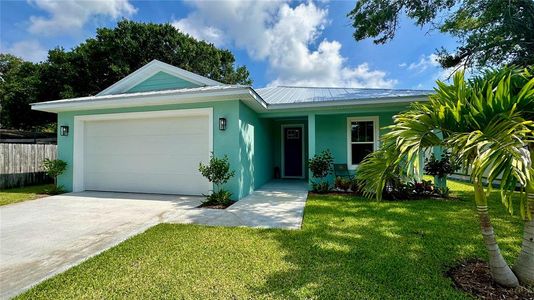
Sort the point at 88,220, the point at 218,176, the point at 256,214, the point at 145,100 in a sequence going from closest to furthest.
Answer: the point at 88,220 < the point at 256,214 < the point at 218,176 < the point at 145,100

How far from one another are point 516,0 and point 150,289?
12672mm

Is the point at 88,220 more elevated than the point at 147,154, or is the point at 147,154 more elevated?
the point at 147,154

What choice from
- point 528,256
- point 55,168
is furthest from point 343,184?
point 55,168

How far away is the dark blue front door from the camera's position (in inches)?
451

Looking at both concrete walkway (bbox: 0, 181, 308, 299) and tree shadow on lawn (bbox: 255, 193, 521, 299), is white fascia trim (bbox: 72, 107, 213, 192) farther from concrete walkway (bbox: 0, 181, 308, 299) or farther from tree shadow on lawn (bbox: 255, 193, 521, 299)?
tree shadow on lawn (bbox: 255, 193, 521, 299)

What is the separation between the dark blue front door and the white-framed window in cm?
276

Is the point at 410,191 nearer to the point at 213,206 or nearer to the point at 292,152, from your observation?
the point at 292,152

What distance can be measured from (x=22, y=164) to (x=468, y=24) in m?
18.7

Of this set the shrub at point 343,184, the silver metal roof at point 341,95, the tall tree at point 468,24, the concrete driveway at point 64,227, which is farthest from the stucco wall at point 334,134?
the concrete driveway at point 64,227

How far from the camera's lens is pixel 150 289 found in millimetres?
2512

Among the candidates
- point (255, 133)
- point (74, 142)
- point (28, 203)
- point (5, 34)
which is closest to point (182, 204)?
point (255, 133)

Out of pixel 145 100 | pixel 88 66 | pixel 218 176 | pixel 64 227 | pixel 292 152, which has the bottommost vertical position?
pixel 64 227

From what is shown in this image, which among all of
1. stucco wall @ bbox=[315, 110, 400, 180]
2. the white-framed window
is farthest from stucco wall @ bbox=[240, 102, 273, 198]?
the white-framed window

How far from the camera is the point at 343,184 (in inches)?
318
